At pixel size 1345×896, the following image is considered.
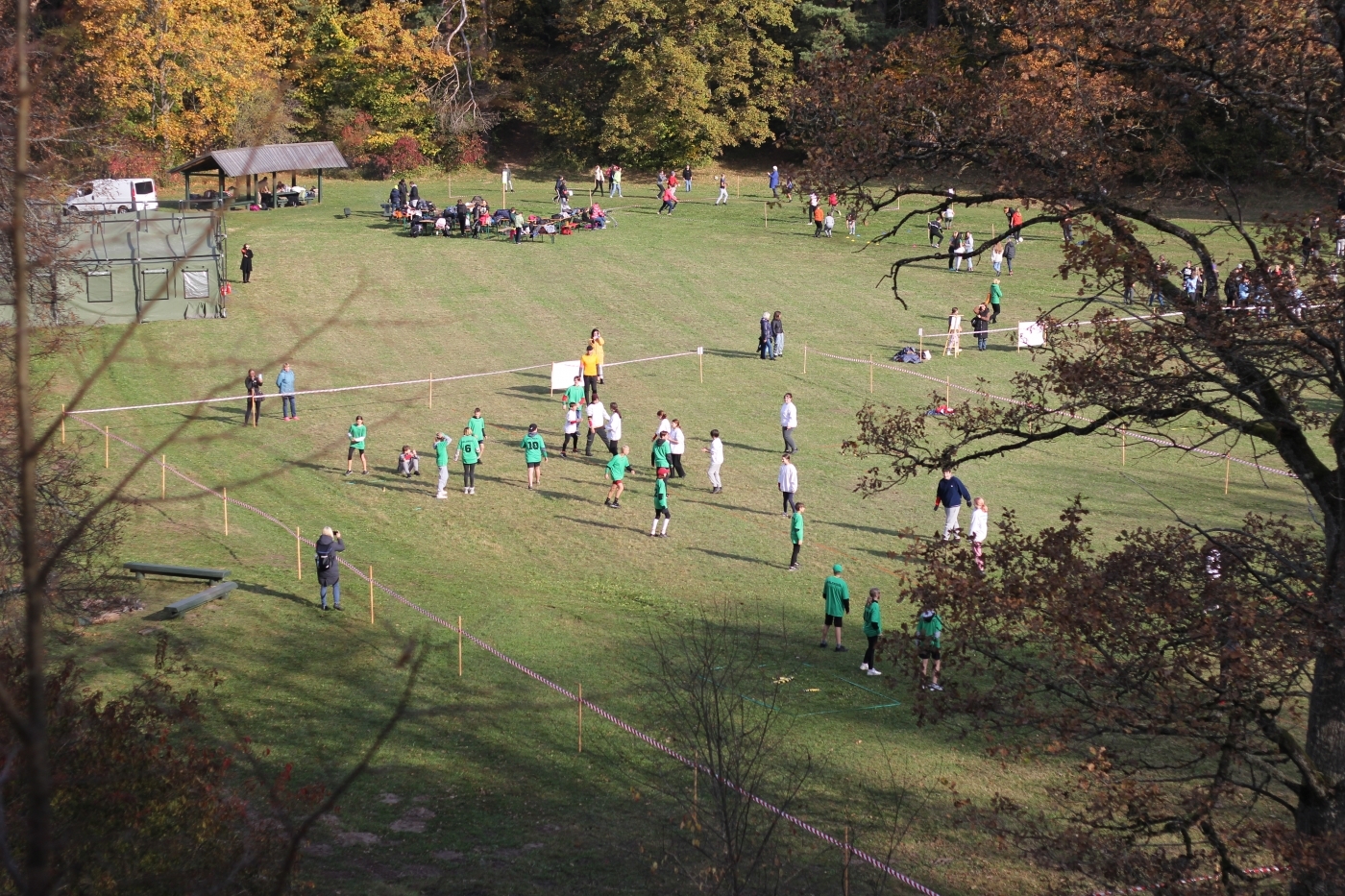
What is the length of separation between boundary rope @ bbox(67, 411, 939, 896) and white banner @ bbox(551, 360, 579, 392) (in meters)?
9.42

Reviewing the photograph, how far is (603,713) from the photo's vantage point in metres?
18.0

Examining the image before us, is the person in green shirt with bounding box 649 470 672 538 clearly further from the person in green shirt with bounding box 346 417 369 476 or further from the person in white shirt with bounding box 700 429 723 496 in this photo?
the person in green shirt with bounding box 346 417 369 476

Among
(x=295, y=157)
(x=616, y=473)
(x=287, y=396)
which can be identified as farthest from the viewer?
(x=295, y=157)

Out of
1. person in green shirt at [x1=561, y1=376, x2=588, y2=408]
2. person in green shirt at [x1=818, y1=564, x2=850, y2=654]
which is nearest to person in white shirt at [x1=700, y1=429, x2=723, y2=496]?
person in green shirt at [x1=561, y1=376, x2=588, y2=408]

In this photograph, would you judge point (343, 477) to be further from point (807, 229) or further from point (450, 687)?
point (807, 229)

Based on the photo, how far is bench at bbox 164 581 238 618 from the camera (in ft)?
67.1

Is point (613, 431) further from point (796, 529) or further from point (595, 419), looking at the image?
point (796, 529)

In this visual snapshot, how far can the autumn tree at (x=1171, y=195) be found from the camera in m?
9.65

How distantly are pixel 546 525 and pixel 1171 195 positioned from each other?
54.8ft

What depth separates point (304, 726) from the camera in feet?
55.9

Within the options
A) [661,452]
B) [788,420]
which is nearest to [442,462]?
[661,452]

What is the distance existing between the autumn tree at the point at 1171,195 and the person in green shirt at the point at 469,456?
1594cm

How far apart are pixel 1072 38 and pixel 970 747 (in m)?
9.88

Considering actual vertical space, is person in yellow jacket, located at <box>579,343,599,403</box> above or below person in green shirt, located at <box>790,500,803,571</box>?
above
